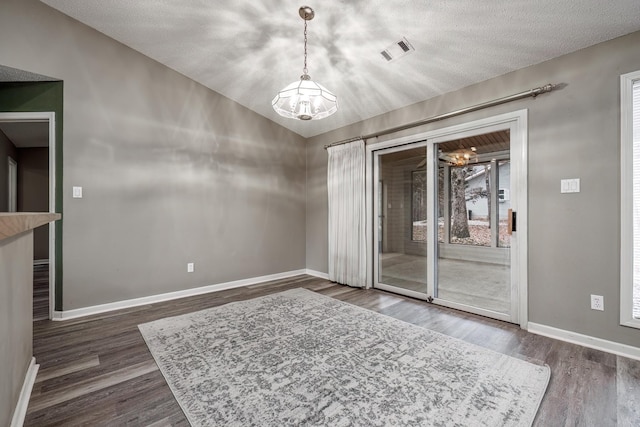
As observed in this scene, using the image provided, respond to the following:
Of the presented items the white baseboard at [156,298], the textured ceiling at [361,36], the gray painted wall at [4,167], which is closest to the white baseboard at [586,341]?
the textured ceiling at [361,36]

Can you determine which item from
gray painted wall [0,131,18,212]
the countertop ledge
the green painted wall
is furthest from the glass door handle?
gray painted wall [0,131,18,212]

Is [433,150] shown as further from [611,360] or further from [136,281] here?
[136,281]

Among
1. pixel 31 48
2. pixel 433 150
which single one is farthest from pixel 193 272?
pixel 433 150

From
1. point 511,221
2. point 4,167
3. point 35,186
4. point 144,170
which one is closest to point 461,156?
point 511,221

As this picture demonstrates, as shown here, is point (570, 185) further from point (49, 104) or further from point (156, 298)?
point (49, 104)

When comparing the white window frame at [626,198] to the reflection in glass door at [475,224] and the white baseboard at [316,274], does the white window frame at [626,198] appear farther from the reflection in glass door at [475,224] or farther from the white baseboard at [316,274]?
the white baseboard at [316,274]

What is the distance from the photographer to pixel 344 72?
327 centimetres

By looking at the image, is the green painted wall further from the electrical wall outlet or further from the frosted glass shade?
the electrical wall outlet

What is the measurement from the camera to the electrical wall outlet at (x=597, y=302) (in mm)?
2352

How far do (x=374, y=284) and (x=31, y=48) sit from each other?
15.5 feet

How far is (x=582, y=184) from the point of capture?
244 cm

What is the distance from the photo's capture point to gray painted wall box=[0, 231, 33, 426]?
4.15ft

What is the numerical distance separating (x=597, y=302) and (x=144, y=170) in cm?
476

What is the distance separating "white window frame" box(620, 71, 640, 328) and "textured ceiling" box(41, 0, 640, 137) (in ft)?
1.59
